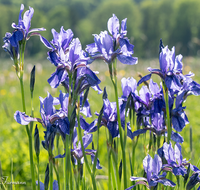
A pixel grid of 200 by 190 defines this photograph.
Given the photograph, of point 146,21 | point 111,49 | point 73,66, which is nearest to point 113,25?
point 111,49

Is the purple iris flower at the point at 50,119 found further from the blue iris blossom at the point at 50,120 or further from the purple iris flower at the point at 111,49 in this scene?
the purple iris flower at the point at 111,49

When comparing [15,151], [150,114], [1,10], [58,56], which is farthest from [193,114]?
[1,10]

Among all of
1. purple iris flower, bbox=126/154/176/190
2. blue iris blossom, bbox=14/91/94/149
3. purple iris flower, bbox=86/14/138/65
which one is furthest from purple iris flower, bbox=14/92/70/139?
purple iris flower, bbox=126/154/176/190

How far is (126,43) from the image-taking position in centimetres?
121

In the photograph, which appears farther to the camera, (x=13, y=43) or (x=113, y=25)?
(x=113, y=25)

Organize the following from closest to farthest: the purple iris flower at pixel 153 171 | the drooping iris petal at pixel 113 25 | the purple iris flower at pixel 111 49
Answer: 1. the purple iris flower at pixel 153 171
2. the purple iris flower at pixel 111 49
3. the drooping iris petal at pixel 113 25

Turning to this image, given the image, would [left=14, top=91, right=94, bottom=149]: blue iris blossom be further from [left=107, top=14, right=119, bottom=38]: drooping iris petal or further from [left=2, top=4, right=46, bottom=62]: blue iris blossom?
[left=107, top=14, right=119, bottom=38]: drooping iris petal

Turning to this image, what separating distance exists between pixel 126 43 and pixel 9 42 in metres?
0.63

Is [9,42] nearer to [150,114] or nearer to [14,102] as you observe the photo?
[150,114]

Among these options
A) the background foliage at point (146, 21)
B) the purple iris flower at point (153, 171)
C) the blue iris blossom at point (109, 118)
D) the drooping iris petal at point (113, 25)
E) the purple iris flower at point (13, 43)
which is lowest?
the purple iris flower at point (153, 171)

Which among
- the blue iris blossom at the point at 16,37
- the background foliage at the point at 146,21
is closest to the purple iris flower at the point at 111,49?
the blue iris blossom at the point at 16,37

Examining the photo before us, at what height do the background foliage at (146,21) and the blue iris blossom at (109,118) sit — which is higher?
the background foliage at (146,21)

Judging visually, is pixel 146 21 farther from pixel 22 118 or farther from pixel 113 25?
pixel 22 118

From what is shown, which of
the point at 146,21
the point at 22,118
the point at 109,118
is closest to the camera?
the point at 22,118
